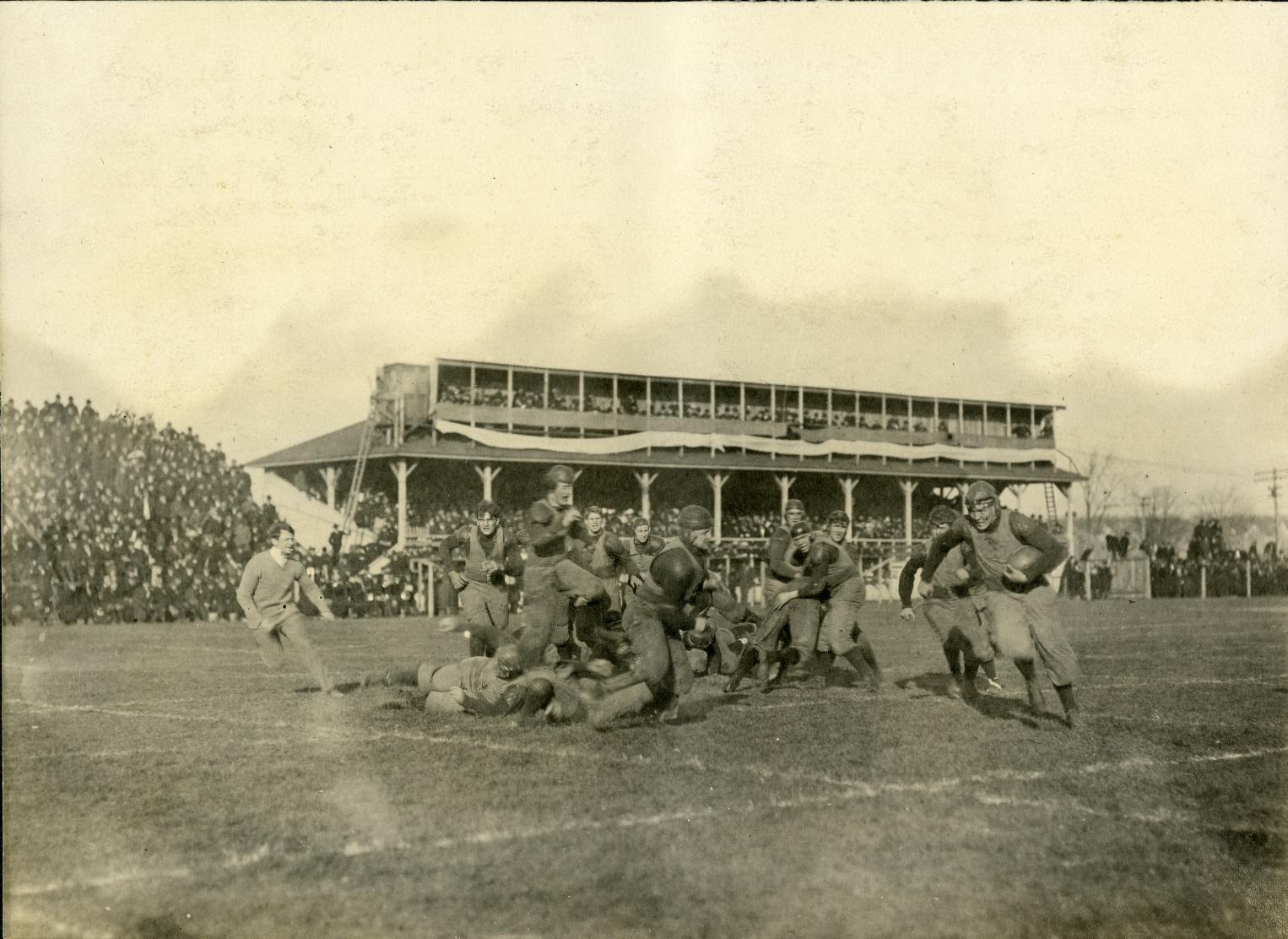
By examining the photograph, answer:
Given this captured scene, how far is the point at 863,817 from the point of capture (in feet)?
18.9

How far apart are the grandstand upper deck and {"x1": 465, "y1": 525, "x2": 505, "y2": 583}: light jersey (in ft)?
18.1

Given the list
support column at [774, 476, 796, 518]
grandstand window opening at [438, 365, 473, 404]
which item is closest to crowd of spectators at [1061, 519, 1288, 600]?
support column at [774, 476, 796, 518]

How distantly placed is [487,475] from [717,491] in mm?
5082

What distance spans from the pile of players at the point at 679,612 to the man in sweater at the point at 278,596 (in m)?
0.08

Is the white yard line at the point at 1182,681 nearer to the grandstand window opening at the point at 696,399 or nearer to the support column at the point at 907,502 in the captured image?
the grandstand window opening at the point at 696,399

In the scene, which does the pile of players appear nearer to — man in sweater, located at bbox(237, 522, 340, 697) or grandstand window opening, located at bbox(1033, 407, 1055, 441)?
man in sweater, located at bbox(237, 522, 340, 697)

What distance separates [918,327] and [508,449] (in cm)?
1215

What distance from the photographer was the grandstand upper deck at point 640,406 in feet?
68.3

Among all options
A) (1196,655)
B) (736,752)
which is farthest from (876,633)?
(736,752)

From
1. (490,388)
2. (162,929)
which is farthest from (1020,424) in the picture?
(162,929)

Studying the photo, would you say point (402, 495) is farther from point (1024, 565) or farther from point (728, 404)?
point (1024, 565)

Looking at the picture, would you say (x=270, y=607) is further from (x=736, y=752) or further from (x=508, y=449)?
(x=508, y=449)

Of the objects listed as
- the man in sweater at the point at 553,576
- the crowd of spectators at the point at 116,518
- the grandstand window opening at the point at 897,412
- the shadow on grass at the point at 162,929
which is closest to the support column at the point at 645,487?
the crowd of spectators at the point at 116,518

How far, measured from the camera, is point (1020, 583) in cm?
823
